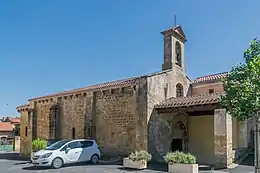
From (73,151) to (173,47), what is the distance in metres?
9.76

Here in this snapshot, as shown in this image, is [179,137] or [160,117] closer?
[160,117]

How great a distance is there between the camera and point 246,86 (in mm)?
10406

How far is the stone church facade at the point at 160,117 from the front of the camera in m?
18.0

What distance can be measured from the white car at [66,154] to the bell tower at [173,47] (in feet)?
25.2

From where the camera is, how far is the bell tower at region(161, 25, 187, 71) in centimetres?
2159

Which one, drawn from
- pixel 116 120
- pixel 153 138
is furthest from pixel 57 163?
pixel 153 138

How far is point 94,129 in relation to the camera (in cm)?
2227

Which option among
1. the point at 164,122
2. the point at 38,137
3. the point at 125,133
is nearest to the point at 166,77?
the point at 164,122

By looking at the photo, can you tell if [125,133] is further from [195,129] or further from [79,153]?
[195,129]

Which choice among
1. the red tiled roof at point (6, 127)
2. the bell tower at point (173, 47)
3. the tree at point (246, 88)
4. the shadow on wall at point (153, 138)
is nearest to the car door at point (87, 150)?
the shadow on wall at point (153, 138)

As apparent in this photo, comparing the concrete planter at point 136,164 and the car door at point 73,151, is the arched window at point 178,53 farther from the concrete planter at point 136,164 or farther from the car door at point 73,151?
the car door at point 73,151

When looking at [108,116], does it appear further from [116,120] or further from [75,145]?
[75,145]

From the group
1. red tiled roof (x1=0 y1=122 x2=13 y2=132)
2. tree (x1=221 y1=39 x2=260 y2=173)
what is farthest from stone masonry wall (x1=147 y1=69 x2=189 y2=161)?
red tiled roof (x1=0 y1=122 x2=13 y2=132)

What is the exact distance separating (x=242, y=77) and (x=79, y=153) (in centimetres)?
1091
